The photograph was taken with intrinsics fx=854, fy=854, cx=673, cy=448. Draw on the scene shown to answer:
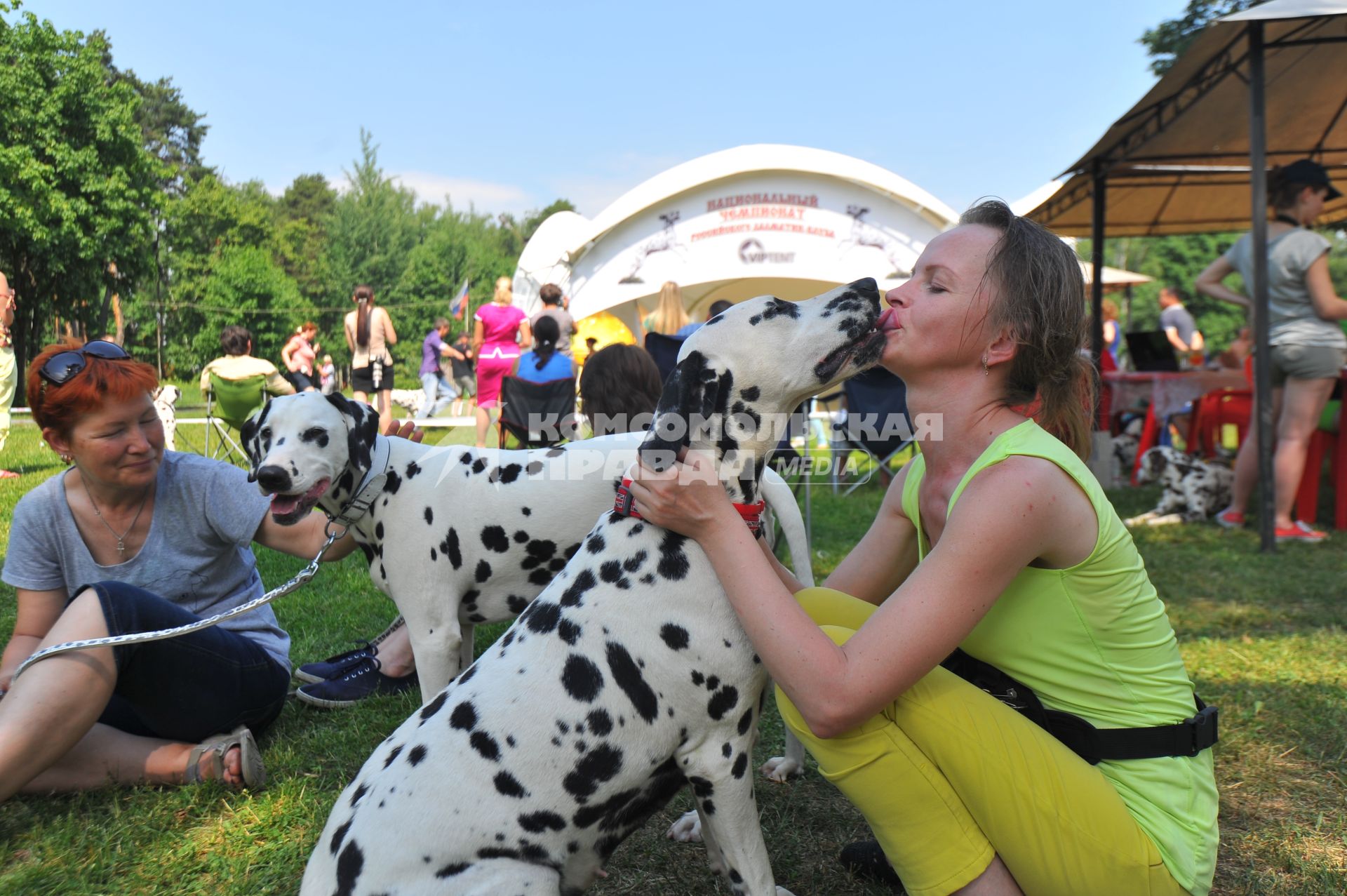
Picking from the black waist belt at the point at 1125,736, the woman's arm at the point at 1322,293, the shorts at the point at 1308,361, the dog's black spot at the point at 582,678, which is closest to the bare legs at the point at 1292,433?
the shorts at the point at 1308,361

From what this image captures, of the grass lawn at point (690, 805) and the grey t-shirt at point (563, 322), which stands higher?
the grey t-shirt at point (563, 322)

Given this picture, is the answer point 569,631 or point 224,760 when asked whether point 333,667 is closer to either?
point 224,760

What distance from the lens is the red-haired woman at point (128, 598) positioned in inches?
101

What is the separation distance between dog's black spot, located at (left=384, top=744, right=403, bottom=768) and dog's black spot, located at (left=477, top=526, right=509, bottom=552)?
160 cm

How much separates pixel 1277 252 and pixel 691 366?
617 cm

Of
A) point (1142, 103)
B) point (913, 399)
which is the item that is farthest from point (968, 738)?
point (1142, 103)

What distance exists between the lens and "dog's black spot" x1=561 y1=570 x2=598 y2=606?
198 cm

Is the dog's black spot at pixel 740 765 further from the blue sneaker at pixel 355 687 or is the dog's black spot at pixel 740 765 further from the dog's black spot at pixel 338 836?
the blue sneaker at pixel 355 687

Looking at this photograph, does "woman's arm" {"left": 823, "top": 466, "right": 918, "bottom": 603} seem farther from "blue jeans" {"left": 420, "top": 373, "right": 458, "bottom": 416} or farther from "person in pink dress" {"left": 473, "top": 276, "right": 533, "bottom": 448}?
"blue jeans" {"left": 420, "top": 373, "right": 458, "bottom": 416}

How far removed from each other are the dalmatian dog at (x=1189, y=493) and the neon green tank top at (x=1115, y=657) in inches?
230

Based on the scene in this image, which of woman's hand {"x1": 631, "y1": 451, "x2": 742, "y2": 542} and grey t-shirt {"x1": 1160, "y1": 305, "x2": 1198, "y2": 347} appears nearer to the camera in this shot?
woman's hand {"x1": 631, "y1": 451, "x2": 742, "y2": 542}

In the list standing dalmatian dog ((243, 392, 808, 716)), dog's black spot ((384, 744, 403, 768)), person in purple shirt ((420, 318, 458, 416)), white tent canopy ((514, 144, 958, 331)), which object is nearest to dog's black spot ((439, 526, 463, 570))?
standing dalmatian dog ((243, 392, 808, 716))

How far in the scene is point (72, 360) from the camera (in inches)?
109

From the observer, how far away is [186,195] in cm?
4719
